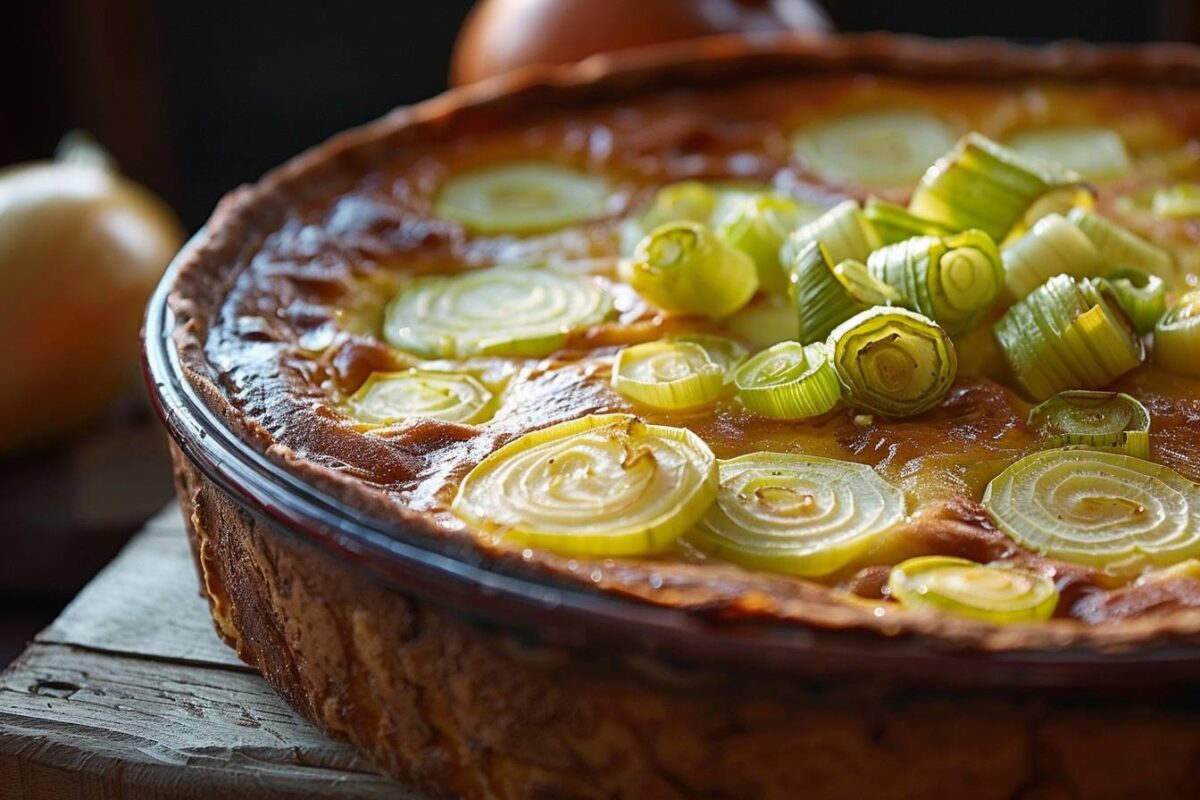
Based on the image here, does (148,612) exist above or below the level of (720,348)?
below

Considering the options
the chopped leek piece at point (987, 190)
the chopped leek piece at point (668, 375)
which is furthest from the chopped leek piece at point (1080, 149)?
the chopped leek piece at point (668, 375)

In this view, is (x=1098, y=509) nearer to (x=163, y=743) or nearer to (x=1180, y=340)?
(x=1180, y=340)

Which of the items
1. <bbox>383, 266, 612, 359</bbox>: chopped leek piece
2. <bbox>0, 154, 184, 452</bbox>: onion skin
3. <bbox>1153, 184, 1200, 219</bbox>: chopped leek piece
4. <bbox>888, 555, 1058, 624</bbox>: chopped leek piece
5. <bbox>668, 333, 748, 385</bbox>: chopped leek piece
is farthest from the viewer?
<bbox>0, 154, 184, 452</bbox>: onion skin

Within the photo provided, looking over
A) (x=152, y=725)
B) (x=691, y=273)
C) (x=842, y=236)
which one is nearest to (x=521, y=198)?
(x=691, y=273)

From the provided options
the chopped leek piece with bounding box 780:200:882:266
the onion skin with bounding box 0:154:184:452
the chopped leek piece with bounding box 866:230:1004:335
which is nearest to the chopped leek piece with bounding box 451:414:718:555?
the chopped leek piece with bounding box 866:230:1004:335

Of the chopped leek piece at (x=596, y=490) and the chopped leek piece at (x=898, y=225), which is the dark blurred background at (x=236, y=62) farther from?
the chopped leek piece at (x=596, y=490)

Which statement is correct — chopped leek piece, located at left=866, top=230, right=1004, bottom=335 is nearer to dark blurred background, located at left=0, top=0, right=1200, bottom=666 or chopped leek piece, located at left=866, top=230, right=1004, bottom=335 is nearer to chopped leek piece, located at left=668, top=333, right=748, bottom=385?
chopped leek piece, located at left=668, top=333, right=748, bottom=385
